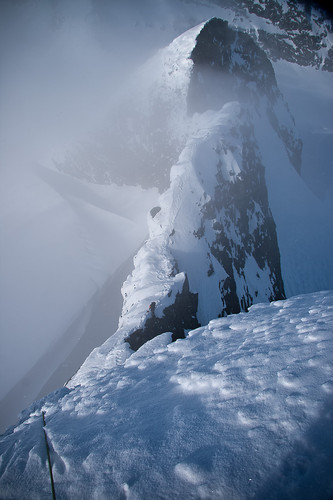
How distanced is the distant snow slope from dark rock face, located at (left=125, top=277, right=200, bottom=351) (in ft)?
24.7

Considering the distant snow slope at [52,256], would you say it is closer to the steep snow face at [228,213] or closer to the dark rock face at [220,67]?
the steep snow face at [228,213]

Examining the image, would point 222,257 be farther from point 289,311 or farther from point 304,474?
point 304,474

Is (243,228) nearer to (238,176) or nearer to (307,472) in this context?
(238,176)

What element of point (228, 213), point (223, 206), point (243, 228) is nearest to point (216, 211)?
point (223, 206)

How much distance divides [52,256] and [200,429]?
55.4 ft

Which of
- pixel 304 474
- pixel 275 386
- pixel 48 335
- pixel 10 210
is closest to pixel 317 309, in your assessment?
pixel 275 386

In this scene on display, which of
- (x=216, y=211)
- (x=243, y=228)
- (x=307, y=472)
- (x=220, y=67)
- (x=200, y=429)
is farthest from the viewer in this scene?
(x=220, y=67)

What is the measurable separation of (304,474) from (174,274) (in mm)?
5232

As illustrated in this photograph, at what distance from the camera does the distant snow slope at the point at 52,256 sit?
1266cm

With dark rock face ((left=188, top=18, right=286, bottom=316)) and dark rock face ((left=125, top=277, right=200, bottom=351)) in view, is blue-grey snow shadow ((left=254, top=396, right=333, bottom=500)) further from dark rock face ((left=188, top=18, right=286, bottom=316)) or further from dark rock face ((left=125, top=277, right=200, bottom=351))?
dark rock face ((left=188, top=18, right=286, bottom=316))

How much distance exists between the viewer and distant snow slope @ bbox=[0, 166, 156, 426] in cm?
1266

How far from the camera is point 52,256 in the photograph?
16.5 metres

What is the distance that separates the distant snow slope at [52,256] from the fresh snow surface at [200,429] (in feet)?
33.9

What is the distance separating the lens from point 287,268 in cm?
1338
